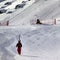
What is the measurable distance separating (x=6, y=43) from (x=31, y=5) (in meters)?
27.0

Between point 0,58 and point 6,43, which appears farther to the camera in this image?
point 6,43

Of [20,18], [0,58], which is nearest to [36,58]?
[0,58]

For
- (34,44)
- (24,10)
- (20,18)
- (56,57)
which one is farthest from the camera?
(24,10)

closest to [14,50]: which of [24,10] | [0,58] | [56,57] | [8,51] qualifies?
[8,51]

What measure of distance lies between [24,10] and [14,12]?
2130 millimetres

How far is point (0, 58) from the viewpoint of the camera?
705 inches

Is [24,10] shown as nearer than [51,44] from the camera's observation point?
No

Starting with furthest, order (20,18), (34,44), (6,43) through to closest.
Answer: (20,18) < (6,43) < (34,44)

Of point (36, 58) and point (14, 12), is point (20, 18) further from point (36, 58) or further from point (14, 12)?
point (36, 58)

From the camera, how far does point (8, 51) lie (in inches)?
775

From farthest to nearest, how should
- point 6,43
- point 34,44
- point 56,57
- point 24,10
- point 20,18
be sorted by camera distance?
point 24,10 < point 20,18 < point 6,43 < point 34,44 < point 56,57

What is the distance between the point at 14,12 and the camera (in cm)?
4762

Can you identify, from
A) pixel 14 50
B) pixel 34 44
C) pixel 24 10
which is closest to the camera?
pixel 14 50

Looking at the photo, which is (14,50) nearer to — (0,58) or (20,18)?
(0,58)
